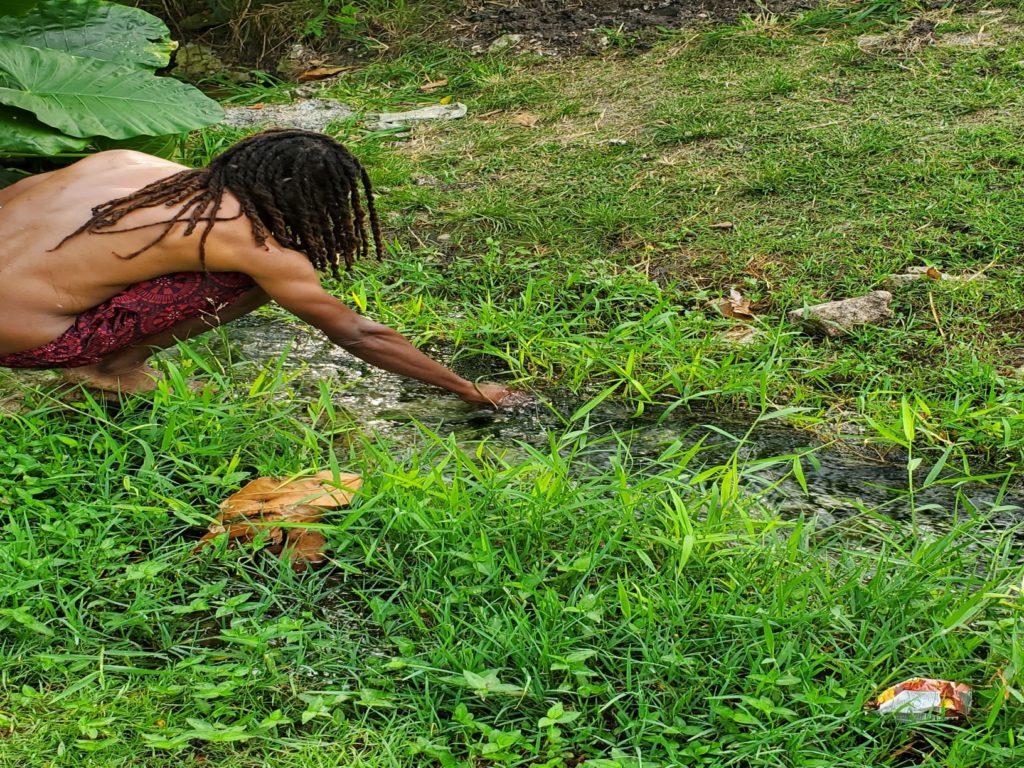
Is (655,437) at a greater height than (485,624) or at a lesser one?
lesser

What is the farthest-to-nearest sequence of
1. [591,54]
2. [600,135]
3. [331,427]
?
1. [591,54]
2. [600,135]
3. [331,427]

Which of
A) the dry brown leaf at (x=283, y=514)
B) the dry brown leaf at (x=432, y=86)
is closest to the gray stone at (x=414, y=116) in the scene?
the dry brown leaf at (x=432, y=86)

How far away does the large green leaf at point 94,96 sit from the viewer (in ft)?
12.3

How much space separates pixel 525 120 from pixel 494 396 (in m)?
2.56

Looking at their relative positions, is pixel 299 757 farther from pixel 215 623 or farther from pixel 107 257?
pixel 107 257

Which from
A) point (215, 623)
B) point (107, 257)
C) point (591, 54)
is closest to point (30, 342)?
point (107, 257)

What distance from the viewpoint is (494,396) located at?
3.29m

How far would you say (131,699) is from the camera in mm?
2121

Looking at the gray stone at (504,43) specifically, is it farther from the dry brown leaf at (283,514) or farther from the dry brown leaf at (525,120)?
the dry brown leaf at (283,514)

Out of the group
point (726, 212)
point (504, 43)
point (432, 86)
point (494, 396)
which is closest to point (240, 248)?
point (494, 396)

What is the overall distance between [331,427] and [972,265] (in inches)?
91.9

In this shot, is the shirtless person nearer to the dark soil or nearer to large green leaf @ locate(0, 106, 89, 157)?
large green leaf @ locate(0, 106, 89, 157)

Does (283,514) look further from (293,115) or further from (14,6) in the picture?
(293,115)

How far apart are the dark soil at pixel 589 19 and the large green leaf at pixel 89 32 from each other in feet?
7.92
